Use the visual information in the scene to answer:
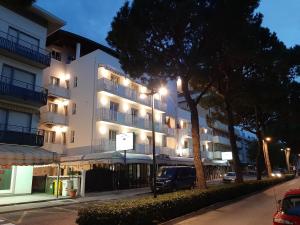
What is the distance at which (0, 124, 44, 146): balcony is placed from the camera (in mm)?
22484

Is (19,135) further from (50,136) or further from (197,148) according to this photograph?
(197,148)

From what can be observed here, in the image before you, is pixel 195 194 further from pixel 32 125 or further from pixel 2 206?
pixel 32 125

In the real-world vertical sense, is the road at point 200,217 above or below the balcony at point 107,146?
below

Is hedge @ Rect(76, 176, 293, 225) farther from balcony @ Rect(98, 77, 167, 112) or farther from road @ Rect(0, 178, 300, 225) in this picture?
balcony @ Rect(98, 77, 167, 112)

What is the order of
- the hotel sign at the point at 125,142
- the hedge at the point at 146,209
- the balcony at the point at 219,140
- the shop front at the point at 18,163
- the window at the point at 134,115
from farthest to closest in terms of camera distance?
the balcony at the point at 219,140, the window at the point at 134,115, the hotel sign at the point at 125,142, the shop front at the point at 18,163, the hedge at the point at 146,209

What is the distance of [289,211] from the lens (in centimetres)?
681

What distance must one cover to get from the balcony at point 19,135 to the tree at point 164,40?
9834 millimetres

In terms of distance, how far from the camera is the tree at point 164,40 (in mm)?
18344

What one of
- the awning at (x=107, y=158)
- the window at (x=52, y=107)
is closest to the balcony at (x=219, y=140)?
the awning at (x=107, y=158)

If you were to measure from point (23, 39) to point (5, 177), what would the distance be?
37.2 ft

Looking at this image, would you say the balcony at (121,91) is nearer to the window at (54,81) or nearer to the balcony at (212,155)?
the window at (54,81)

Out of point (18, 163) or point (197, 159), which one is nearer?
point (197, 159)

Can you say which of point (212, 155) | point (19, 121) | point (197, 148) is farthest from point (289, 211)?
point (212, 155)

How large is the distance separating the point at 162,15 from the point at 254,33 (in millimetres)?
6561
